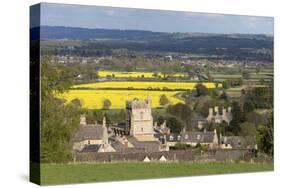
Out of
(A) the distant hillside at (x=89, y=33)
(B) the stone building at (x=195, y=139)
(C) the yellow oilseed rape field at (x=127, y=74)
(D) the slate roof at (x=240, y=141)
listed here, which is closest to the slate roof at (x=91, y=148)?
(C) the yellow oilseed rape field at (x=127, y=74)

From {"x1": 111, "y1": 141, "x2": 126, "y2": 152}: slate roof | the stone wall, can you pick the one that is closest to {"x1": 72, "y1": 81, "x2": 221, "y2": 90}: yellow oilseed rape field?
{"x1": 111, "y1": 141, "x2": 126, "y2": 152}: slate roof

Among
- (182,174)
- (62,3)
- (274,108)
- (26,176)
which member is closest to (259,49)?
(274,108)

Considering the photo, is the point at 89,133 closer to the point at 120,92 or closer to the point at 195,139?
the point at 120,92

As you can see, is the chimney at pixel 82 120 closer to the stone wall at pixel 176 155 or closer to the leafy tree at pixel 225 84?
the stone wall at pixel 176 155

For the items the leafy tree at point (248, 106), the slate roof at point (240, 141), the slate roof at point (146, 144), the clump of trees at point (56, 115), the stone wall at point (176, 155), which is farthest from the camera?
the leafy tree at point (248, 106)

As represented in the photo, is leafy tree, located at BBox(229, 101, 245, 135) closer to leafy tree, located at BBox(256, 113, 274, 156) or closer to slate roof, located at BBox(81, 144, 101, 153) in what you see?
leafy tree, located at BBox(256, 113, 274, 156)

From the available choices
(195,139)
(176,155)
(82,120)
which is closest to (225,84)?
(195,139)
